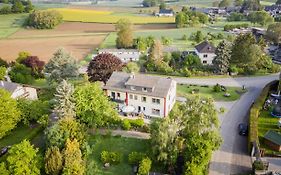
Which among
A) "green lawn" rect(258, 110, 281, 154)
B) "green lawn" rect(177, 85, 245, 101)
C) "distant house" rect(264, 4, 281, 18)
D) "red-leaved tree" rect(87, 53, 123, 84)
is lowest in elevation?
"green lawn" rect(258, 110, 281, 154)

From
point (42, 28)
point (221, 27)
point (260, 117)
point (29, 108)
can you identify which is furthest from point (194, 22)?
point (29, 108)

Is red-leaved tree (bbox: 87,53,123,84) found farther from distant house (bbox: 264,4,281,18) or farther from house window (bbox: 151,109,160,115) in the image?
distant house (bbox: 264,4,281,18)

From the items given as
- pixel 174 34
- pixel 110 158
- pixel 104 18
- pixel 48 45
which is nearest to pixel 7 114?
pixel 110 158

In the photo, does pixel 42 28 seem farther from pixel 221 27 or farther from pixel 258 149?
pixel 258 149

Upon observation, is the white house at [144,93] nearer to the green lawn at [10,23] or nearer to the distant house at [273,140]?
the distant house at [273,140]

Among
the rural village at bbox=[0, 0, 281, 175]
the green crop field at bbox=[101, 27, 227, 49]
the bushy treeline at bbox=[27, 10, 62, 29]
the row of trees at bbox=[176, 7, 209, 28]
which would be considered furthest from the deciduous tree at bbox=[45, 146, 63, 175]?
the row of trees at bbox=[176, 7, 209, 28]

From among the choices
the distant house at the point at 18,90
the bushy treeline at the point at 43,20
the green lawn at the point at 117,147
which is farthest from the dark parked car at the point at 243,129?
the bushy treeline at the point at 43,20

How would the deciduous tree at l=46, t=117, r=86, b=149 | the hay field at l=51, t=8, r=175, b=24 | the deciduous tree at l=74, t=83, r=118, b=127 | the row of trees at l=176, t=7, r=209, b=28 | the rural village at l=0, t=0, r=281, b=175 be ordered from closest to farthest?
the rural village at l=0, t=0, r=281, b=175 < the deciduous tree at l=46, t=117, r=86, b=149 < the deciduous tree at l=74, t=83, r=118, b=127 < the row of trees at l=176, t=7, r=209, b=28 < the hay field at l=51, t=8, r=175, b=24
